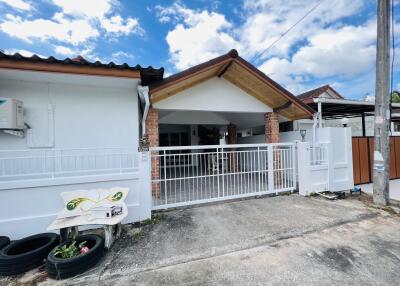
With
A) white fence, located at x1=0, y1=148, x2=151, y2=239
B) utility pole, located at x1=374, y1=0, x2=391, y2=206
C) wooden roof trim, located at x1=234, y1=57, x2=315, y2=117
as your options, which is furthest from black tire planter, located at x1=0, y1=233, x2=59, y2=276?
utility pole, located at x1=374, y1=0, x2=391, y2=206

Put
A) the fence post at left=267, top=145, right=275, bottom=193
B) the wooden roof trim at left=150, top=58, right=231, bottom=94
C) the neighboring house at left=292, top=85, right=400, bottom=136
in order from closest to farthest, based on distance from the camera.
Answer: the wooden roof trim at left=150, top=58, right=231, bottom=94 → the fence post at left=267, top=145, right=275, bottom=193 → the neighboring house at left=292, top=85, right=400, bottom=136

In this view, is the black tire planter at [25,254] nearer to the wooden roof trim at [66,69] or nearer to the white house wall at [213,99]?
the wooden roof trim at [66,69]

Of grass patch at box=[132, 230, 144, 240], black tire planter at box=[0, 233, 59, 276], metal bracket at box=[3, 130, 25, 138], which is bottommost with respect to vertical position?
grass patch at box=[132, 230, 144, 240]

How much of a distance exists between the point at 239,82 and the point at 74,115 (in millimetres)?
5060

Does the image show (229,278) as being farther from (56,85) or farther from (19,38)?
(19,38)

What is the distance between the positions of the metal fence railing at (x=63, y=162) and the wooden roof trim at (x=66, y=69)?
1697 mm

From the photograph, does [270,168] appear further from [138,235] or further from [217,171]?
[138,235]

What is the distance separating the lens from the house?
3846 millimetres

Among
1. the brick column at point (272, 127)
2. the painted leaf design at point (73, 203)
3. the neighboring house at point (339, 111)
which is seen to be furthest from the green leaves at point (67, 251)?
the neighboring house at point (339, 111)

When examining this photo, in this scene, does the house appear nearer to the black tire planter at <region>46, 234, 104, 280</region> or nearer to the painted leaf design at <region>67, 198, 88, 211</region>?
the painted leaf design at <region>67, 198, 88, 211</region>

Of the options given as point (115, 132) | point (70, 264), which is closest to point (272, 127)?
point (115, 132)

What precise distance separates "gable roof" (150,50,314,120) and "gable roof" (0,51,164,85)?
0.58 m

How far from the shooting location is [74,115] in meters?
5.12

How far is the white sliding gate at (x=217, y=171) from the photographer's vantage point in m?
5.16
